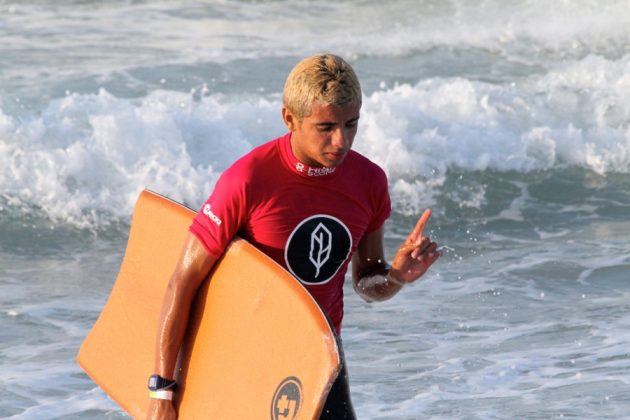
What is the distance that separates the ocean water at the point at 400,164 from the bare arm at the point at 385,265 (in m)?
1.89

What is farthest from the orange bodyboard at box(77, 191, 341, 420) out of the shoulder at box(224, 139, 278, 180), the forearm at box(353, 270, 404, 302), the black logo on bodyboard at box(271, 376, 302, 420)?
the forearm at box(353, 270, 404, 302)

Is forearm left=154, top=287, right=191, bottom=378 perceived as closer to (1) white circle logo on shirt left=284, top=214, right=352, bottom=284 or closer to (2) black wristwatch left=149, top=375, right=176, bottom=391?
(2) black wristwatch left=149, top=375, right=176, bottom=391

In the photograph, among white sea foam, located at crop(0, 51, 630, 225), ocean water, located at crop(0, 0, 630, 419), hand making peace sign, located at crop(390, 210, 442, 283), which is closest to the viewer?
hand making peace sign, located at crop(390, 210, 442, 283)

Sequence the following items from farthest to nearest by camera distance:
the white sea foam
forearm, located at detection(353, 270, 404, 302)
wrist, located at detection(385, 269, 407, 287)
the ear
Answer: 1. the white sea foam
2. forearm, located at detection(353, 270, 404, 302)
3. wrist, located at detection(385, 269, 407, 287)
4. the ear

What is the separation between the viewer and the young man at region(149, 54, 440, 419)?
11.0ft

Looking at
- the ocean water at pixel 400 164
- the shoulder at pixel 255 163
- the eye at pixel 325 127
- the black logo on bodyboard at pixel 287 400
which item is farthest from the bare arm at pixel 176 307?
the ocean water at pixel 400 164

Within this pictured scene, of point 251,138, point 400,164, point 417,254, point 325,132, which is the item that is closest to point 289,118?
point 325,132

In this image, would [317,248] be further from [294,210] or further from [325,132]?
[325,132]

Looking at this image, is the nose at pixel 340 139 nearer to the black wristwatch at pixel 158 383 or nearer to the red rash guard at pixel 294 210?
the red rash guard at pixel 294 210

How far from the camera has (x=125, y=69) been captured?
12906mm

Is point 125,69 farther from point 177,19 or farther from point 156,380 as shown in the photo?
point 156,380

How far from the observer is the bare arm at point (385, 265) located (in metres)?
3.56

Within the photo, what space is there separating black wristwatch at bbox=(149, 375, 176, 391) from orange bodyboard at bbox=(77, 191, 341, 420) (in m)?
0.07

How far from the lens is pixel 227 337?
11.9ft
